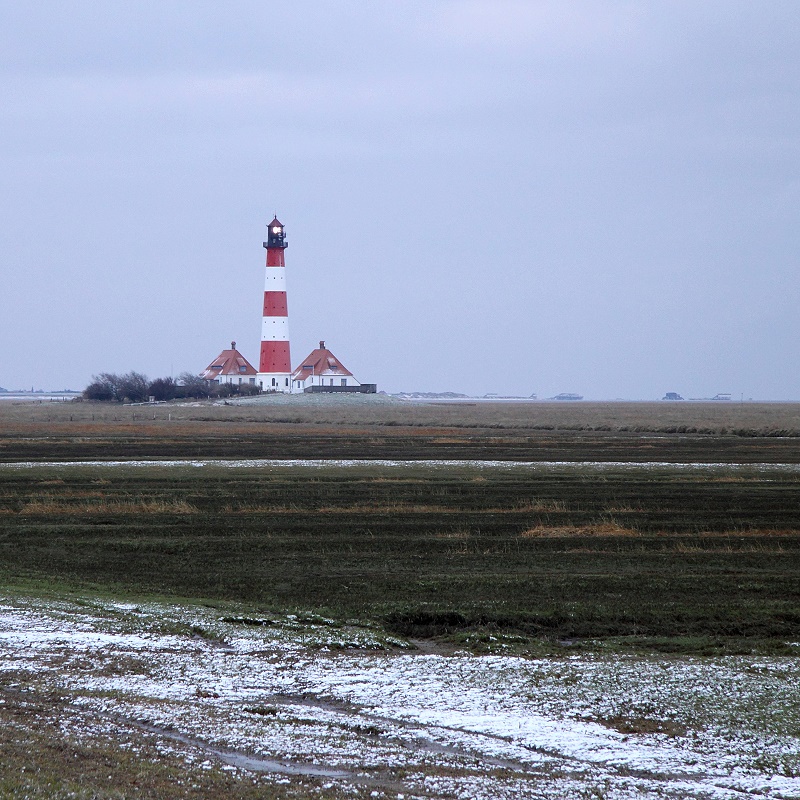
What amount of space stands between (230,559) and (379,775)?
1057 cm

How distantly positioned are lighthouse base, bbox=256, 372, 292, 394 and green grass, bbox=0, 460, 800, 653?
76.7 meters

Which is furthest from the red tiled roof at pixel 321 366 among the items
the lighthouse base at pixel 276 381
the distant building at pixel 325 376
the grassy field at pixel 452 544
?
the grassy field at pixel 452 544

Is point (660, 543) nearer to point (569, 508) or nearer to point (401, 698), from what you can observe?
point (569, 508)

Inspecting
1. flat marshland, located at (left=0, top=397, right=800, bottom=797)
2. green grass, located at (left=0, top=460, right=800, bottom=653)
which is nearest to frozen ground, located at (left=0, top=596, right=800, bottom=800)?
flat marshland, located at (left=0, top=397, right=800, bottom=797)

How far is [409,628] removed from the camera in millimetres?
13203

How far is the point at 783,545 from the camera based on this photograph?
64.2 feet

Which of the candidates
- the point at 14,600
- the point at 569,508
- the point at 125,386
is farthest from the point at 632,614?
the point at 125,386

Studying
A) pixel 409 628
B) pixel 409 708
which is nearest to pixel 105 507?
pixel 409 628

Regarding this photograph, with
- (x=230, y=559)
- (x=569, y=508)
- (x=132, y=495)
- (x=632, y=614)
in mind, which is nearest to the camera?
(x=632, y=614)

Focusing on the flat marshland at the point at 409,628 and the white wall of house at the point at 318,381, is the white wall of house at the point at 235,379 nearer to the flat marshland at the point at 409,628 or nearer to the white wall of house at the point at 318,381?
the white wall of house at the point at 318,381

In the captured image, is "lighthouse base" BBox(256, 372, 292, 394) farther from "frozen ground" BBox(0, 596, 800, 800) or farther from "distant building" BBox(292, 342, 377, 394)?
"frozen ground" BBox(0, 596, 800, 800)

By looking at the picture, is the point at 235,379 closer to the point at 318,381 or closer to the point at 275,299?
the point at 318,381

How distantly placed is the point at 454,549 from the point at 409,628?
5837 mm

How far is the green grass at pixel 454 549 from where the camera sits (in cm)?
1370
